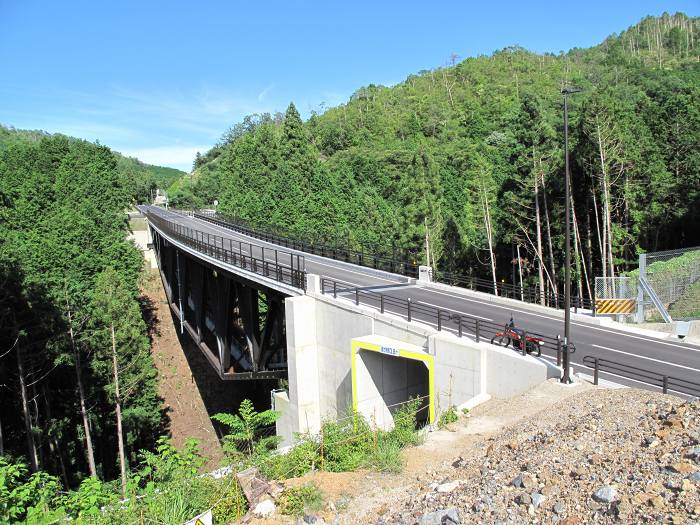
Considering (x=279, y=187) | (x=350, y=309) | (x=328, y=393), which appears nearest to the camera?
(x=350, y=309)

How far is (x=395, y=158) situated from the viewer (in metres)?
86.5

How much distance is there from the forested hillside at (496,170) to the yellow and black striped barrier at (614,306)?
12434mm

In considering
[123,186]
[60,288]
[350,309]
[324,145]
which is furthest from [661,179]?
[324,145]

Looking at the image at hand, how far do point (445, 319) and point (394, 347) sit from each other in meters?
1.99

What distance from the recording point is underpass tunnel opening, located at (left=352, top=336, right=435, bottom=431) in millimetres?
16688

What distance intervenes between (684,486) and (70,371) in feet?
110

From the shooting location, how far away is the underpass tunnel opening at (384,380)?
54.7 ft

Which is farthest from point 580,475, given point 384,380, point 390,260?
point 390,260

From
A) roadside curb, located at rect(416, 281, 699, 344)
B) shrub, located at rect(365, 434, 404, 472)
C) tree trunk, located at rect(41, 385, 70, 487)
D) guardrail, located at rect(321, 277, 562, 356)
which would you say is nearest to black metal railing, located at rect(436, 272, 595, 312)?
roadside curb, located at rect(416, 281, 699, 344)

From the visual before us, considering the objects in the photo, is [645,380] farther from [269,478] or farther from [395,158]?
[395,158]

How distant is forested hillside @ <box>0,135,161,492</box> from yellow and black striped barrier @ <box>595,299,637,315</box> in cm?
2339

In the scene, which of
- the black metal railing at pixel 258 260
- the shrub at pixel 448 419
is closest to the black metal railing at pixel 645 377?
the shrub at pixel 448 419

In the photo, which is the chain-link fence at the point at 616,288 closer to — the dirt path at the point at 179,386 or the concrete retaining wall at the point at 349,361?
the concrete retaining wall at the point at 349,361

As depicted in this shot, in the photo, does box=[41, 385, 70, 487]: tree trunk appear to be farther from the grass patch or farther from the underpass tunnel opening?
the grass patch
